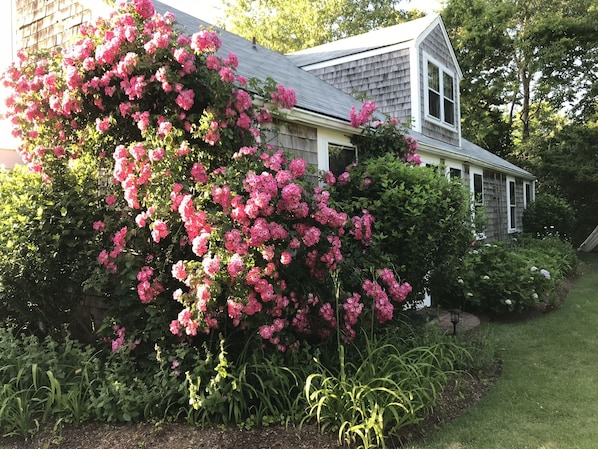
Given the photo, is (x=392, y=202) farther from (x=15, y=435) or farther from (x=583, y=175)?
(x=583, y=175)

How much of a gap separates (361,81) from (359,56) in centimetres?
61

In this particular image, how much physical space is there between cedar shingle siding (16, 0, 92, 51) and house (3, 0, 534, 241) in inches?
0.5

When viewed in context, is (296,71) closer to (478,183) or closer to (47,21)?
(47,21)

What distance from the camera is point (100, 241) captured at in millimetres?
4391

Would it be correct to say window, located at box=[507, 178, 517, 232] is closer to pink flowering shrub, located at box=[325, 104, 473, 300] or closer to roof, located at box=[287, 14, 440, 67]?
roof, located at box=[287, 14, 440, 67]

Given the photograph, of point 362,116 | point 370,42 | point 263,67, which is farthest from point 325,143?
point 370,42

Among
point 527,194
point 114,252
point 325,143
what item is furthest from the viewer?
point 527,194

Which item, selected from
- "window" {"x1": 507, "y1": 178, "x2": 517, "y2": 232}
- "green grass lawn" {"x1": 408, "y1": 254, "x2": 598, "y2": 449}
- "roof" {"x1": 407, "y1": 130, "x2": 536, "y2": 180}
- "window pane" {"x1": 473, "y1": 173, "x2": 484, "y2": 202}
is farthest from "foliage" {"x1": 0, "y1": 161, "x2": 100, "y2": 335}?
"window" {"x1": 507, "y1": 178, "x2": 517, "y2": 232}

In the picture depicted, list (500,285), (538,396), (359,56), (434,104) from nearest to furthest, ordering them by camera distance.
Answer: (538,396), (500,285), (359,56), (434,104)

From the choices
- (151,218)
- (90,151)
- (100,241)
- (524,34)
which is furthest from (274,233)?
(524,34)

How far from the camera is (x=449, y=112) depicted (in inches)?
479

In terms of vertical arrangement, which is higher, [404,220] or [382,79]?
[382,79]

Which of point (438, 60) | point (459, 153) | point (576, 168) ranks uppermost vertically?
point (438, 60)

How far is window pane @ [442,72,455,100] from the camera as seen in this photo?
472 inches
